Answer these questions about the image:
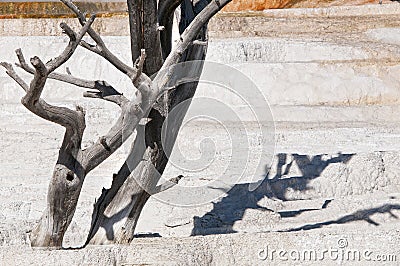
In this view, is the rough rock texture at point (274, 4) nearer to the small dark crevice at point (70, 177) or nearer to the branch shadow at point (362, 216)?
the branch shadow at point (362, 216)

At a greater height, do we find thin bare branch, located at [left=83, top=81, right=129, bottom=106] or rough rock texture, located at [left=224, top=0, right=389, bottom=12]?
rough rock texture, located at [left=224, top=0, right=389, bottom=12]

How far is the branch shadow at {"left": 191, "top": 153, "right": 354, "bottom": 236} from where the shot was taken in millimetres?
6148

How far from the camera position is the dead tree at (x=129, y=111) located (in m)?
4.51

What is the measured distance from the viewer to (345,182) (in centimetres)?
742

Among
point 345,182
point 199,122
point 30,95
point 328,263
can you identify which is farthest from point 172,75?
point 199,122

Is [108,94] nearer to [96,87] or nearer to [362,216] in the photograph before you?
[96,87]

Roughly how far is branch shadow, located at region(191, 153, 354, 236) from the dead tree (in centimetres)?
108

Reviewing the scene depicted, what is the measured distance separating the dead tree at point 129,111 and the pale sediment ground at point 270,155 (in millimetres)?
294

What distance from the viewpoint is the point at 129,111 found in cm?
472

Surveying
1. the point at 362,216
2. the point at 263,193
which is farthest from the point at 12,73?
the point at 263,193

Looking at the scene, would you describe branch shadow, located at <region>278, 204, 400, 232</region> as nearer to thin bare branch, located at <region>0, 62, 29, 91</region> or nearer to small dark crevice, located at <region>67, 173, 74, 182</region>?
small dark crevice, located at <region>67, 173, 74, 182</region>

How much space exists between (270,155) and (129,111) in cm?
406

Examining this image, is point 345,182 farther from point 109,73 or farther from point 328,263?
point 109,73

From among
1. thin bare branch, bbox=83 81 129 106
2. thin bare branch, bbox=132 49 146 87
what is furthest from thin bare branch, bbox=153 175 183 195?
thin bare branch, bbox=132 49 146 87
